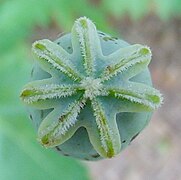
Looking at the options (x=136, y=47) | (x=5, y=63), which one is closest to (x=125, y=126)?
(x=136, y=47)

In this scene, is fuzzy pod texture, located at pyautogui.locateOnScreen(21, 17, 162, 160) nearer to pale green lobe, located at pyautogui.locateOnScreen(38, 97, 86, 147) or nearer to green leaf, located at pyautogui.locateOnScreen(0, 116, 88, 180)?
pale green lobe, located at pyautogui.locateOnScreen(38, 97, 86, 147)

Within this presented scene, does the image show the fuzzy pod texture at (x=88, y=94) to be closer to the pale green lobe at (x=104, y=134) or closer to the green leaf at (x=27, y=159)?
the pale green lobe at (x=104, y=134)

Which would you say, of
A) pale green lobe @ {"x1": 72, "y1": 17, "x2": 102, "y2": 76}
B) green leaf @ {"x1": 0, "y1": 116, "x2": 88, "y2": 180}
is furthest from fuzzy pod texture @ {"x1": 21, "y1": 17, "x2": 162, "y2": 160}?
green leaf @ {"x1": 0, "y1": 116, "x2": 88, "y2": 180}

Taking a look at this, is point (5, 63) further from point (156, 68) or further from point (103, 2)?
point (156, 68)

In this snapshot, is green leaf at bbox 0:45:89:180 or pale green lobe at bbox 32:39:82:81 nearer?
pale green lobe at bbox 32:39:82:81

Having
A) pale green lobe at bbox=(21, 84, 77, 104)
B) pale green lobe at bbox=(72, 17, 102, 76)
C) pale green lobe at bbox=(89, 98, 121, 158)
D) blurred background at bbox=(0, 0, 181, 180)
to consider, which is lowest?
blurred background at bbox=(0, 0, 181, 180)

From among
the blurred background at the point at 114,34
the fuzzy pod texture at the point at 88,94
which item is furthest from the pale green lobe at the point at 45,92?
the blurred background at the point at 114,34

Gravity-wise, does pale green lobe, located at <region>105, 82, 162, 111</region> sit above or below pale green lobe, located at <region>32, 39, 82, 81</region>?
below

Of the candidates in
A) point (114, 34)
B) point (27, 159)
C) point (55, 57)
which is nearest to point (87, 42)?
point (55, 57)
